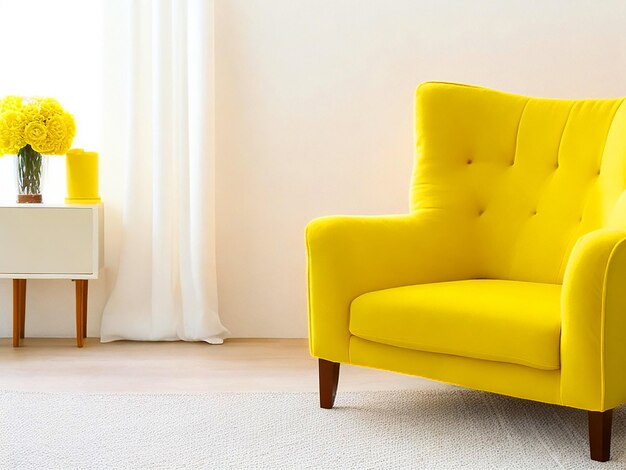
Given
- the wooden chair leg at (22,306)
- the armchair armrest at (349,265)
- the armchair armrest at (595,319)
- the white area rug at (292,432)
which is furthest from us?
the wooden chair leg at (22,306)

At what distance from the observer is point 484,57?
10.4 ft

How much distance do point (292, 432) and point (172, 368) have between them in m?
0.85

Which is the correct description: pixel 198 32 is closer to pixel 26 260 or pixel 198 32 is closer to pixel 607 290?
pixel 26 260

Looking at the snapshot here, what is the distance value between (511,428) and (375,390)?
1.65 feet

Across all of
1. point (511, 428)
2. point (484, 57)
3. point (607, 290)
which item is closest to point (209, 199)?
point (484, 57)

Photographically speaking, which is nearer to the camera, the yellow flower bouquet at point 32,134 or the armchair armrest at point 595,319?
the armchair armrest at point 595,319

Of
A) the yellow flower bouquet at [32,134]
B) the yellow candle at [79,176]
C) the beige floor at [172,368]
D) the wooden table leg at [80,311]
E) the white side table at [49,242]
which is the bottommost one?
the beige floor at [172,368]

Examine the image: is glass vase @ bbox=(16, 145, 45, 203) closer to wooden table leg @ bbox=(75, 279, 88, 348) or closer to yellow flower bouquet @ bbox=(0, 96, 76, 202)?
yellow flower bouquet @ bbox=(0, 96, 76, 202)

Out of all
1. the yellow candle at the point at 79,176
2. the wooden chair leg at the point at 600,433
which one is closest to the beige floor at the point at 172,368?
the yellow candle at the point at 79,176

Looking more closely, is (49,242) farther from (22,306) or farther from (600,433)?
(600,433)

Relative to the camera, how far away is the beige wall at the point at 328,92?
316 centimetres

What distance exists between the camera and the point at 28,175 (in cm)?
310

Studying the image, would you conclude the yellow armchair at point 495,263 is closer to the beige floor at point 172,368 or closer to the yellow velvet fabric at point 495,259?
the yellow velvet fabric at point 495,259

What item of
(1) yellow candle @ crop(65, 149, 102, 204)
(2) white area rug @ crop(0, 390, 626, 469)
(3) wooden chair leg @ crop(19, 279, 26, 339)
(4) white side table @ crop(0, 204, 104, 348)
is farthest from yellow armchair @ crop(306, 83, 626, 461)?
(3) wooden chair leg @ crop(19, 279, 26, 339)
